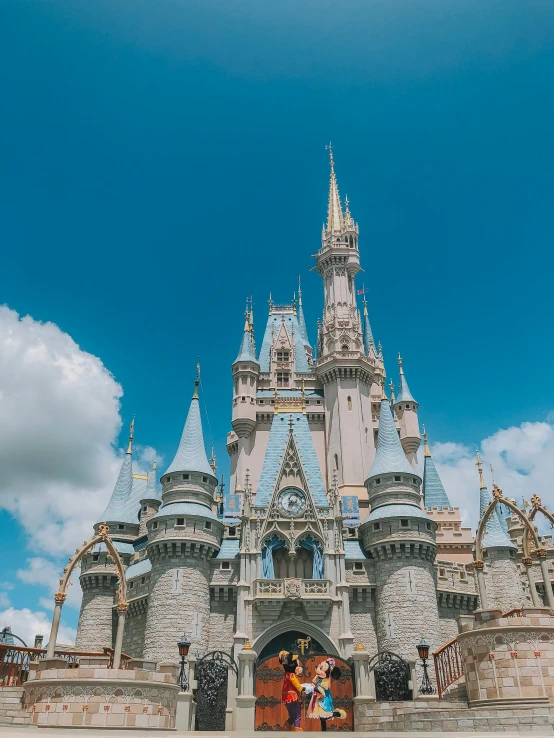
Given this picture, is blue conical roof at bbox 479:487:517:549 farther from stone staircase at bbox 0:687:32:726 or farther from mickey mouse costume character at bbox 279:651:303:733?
stone staircase at bbox 0:687:32:726

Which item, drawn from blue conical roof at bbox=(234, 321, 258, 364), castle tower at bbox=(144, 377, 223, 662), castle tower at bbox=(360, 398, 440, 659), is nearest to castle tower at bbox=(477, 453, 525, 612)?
castle tower at bbox=(360, 398, 440, 659)

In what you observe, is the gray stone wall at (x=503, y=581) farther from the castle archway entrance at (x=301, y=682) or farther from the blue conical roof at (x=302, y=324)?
the blue conical roof at (x=302, y=324)

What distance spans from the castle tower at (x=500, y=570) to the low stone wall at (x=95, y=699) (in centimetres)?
2779

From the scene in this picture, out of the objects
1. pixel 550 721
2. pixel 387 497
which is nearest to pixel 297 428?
pixel 387 497

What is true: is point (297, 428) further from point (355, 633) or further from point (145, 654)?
point (145, 654)

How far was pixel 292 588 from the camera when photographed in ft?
113

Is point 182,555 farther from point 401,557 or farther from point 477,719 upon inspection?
point 477,719

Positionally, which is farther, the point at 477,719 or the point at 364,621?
the point at 364,621

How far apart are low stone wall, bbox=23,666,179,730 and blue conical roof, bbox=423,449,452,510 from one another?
35.9 m

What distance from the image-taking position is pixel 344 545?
38969 mm

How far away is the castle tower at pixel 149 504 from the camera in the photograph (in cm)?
4578

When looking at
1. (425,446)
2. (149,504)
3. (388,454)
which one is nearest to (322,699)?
(388,454)

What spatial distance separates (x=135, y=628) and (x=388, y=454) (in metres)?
19.9

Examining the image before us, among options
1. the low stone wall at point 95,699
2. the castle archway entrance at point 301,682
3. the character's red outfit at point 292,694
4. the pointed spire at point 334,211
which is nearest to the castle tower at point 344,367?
the pointed spire at point 334,211
